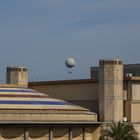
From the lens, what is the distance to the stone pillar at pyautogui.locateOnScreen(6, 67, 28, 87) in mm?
82000

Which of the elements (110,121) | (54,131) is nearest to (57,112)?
(54,131)

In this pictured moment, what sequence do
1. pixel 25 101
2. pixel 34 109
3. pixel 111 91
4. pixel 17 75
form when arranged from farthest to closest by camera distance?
pixel 17 75 → pixel 111 91 → pixel 25 101 → pixel 34 109

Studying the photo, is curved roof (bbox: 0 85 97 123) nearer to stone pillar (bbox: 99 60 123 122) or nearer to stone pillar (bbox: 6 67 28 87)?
stone pillar (bbox: 99 60 123 122)

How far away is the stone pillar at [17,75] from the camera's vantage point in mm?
82000

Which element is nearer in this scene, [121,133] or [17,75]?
[121,133]

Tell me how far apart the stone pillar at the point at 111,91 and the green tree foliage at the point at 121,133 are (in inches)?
170

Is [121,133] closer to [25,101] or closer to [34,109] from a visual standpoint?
[34,109]

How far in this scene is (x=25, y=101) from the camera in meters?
66.4

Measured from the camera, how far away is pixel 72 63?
79438 mm

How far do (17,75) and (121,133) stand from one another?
23.1m

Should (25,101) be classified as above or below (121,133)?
above

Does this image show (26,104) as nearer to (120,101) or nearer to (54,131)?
(54,131)

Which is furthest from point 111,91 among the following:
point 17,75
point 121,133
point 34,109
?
point 17,75

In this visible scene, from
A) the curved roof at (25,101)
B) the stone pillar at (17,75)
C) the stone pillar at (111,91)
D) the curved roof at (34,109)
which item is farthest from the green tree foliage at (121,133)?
the stone pillar at (17,75)
